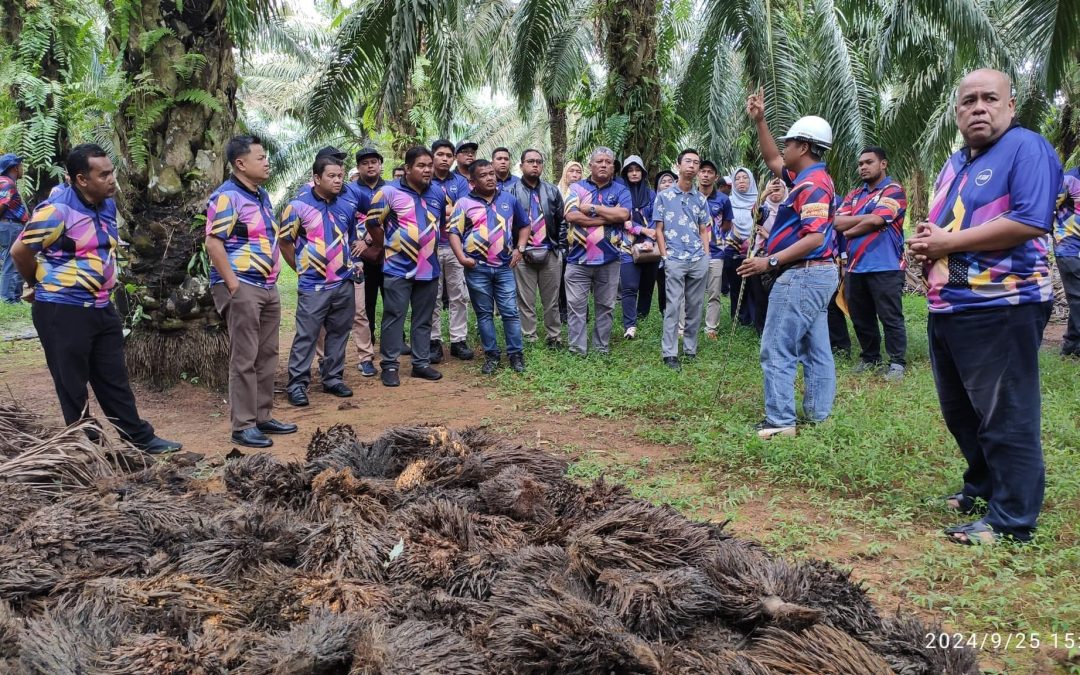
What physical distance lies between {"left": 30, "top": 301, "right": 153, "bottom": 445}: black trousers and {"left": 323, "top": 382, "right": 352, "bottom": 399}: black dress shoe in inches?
74.6

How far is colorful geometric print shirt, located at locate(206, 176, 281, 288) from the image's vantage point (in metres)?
5.19

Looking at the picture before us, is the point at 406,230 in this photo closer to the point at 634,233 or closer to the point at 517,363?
the point at 517,363

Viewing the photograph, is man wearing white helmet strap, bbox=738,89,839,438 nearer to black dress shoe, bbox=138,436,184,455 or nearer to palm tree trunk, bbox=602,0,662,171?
black dress shoe, bbox=138,436,184,455

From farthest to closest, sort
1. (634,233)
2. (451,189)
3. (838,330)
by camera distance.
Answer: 1. (634,233)
2. (451,189)
3. (838,330)

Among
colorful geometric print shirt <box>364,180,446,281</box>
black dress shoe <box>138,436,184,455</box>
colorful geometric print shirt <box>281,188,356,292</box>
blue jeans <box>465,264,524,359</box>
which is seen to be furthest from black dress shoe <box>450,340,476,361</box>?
black dress shoe <box>138,436,184,455</box>

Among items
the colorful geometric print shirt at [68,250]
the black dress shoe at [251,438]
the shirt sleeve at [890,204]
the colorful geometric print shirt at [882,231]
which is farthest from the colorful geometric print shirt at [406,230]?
the shirt sleeve at [890,204]

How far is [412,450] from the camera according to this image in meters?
4.20

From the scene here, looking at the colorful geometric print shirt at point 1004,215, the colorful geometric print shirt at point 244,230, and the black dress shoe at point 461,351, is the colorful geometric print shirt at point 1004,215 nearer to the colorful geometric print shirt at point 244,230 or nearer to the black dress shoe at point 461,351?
the colorful geometric print shirt at point 244,230

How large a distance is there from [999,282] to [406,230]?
503 centimetres

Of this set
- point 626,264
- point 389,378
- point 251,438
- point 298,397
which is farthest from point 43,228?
point 626,264

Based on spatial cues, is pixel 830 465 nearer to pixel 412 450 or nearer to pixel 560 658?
pixel 412 450

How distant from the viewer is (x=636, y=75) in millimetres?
9750

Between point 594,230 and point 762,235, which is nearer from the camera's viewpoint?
point 762,235

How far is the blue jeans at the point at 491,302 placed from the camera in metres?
7.63
